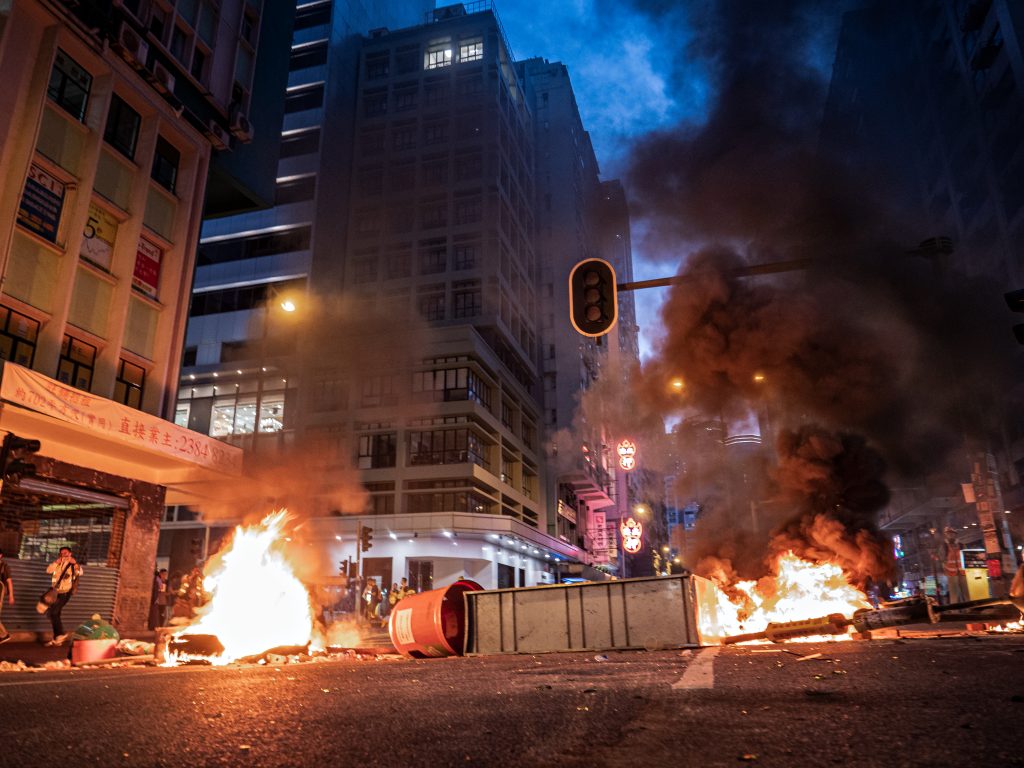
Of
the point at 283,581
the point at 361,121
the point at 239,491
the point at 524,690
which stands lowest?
the point at 524,690

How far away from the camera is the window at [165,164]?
63.4ft

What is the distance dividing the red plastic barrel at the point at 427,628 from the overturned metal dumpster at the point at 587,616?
39cm

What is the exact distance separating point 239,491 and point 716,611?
13676 mm

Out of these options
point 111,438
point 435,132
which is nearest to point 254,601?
point 111,438

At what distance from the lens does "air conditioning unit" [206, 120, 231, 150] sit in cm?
2011

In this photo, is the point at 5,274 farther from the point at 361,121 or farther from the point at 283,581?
the point at 361,121

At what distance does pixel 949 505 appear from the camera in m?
41.4

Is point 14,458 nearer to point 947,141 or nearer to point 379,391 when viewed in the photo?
point 379,391

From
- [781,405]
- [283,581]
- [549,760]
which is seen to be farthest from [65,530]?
[781,405]

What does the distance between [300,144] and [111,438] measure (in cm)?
4100

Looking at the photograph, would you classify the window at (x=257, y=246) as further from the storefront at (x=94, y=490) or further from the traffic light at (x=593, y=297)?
the traffic light at (x=593, y=297)

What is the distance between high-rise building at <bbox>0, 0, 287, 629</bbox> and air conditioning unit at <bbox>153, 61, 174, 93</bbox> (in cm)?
4

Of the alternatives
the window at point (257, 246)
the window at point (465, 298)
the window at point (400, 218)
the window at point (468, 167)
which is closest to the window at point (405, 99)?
the window at point (468, 167)

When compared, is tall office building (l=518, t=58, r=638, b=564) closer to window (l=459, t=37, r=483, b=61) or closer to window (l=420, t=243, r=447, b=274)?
window (l=420, t=243, r=447, b=274)
